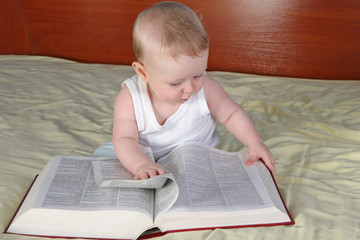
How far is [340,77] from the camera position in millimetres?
1957

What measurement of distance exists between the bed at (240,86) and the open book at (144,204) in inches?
1.3

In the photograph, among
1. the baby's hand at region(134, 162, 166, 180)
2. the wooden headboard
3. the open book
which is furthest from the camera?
the wooden headboard

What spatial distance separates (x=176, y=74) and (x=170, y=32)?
0.09 m

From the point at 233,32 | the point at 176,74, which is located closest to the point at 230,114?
the point at 176,74

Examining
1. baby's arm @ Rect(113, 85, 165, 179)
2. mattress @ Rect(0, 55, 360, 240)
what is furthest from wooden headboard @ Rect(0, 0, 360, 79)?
baby's arm @ Rect(113, 85, 165, 179)

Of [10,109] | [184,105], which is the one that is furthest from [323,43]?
[10,109]

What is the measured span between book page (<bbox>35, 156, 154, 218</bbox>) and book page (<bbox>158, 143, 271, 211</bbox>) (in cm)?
7

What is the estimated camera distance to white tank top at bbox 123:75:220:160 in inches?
44.4

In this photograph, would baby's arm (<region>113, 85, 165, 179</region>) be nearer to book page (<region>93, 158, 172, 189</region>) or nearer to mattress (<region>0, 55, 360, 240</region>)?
book page (<region>93, 158, 172, 189</region>)

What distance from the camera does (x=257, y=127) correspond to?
1.39m

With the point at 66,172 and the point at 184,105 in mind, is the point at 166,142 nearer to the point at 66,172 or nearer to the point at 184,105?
the point at 184,105

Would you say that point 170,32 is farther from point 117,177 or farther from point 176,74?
point 117,177

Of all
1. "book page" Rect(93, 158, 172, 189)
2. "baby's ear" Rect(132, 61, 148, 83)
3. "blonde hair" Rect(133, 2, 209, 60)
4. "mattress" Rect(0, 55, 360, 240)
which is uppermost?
"blonde hair" Rect(133, 2, 209, 60)

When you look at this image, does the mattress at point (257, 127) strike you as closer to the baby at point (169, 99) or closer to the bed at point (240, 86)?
the bed at point (240, 86)
